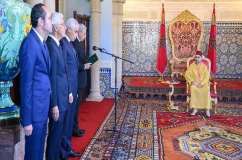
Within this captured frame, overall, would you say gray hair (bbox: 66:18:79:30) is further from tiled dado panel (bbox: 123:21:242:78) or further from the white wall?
tiled dado panel (bbox: 123:21:242:78)

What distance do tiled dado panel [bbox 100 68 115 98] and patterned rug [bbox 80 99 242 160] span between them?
705mm

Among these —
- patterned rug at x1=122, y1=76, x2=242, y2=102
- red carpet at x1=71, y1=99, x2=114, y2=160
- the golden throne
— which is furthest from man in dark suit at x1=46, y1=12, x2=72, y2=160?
the golden throne

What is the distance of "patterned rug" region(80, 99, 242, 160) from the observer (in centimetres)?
347

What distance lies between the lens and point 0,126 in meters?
1.49

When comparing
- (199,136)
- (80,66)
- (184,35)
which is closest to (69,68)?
(80,66)

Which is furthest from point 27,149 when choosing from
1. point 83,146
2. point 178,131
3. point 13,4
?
point 178,131

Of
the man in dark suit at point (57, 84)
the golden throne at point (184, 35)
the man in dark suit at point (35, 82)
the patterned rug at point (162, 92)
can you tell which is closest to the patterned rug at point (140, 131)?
the patterned rug at point (162, 92)

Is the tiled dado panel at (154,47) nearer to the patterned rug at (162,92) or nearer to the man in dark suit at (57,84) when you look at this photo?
the patterned rug at (162,92)

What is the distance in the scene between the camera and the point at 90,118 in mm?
5172

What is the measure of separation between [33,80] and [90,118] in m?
3.34

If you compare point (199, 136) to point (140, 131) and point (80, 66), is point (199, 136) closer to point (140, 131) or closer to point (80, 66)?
point (140, 131)

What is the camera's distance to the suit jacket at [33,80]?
5.87 ft

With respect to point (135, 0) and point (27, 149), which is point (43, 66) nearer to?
point (27, 149)

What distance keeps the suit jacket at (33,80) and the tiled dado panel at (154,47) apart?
27.1ft
